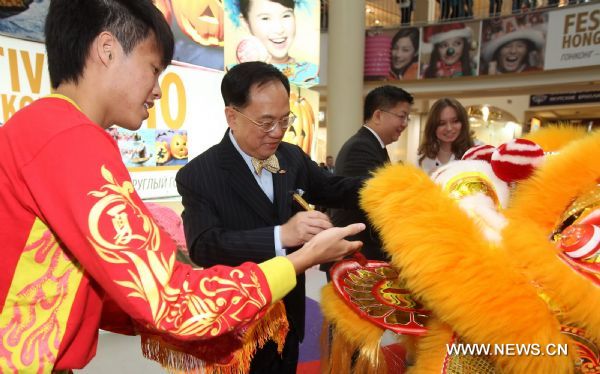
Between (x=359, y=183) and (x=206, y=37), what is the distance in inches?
97.4

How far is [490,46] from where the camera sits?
8.75m

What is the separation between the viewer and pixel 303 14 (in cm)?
432

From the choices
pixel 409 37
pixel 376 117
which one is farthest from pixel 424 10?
pixel 376 117

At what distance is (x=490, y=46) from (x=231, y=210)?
913cm

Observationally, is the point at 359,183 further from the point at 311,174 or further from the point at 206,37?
the point at 206,37

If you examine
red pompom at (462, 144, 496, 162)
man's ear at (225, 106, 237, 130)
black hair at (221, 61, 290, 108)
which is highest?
black hair at (221, 61, 290, 108)

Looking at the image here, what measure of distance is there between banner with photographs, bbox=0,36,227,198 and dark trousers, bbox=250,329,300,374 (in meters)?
1.85

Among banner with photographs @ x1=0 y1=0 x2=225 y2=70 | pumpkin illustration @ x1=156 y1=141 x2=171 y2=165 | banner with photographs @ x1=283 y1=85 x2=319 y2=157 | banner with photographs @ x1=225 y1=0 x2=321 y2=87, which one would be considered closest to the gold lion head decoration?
pumpkin illustration @ x1=156 y1=141 x2=171 y2=165

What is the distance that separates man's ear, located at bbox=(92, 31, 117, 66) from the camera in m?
0.71

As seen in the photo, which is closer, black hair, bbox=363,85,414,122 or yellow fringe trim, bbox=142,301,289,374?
yellow fringe trim, bbox=142,301,289,374

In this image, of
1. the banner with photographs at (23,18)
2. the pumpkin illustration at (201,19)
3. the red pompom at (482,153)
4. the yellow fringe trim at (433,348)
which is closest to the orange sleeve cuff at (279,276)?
the yellow fringe trim at (433,348)

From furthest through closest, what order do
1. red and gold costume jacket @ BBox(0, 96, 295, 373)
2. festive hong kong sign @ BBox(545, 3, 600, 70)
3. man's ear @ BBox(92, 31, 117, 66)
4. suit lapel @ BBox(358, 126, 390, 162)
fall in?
festive hong kong sign @ BBox(545, 3, 600, 70)
suit lapel @ BBox(358, 126, 390, 162)
man's ear @ BBox(92, 31, 117, 66)
red and gold costume jacket @ BBox(0, 96, 295, 373)

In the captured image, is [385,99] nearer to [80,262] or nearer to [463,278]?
[463,278]

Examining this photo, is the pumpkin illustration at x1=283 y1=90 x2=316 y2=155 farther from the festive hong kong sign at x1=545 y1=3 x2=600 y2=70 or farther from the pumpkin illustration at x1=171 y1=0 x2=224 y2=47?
the festive hong kong sign at x1=545 y1=3 x2=600 y2=70
